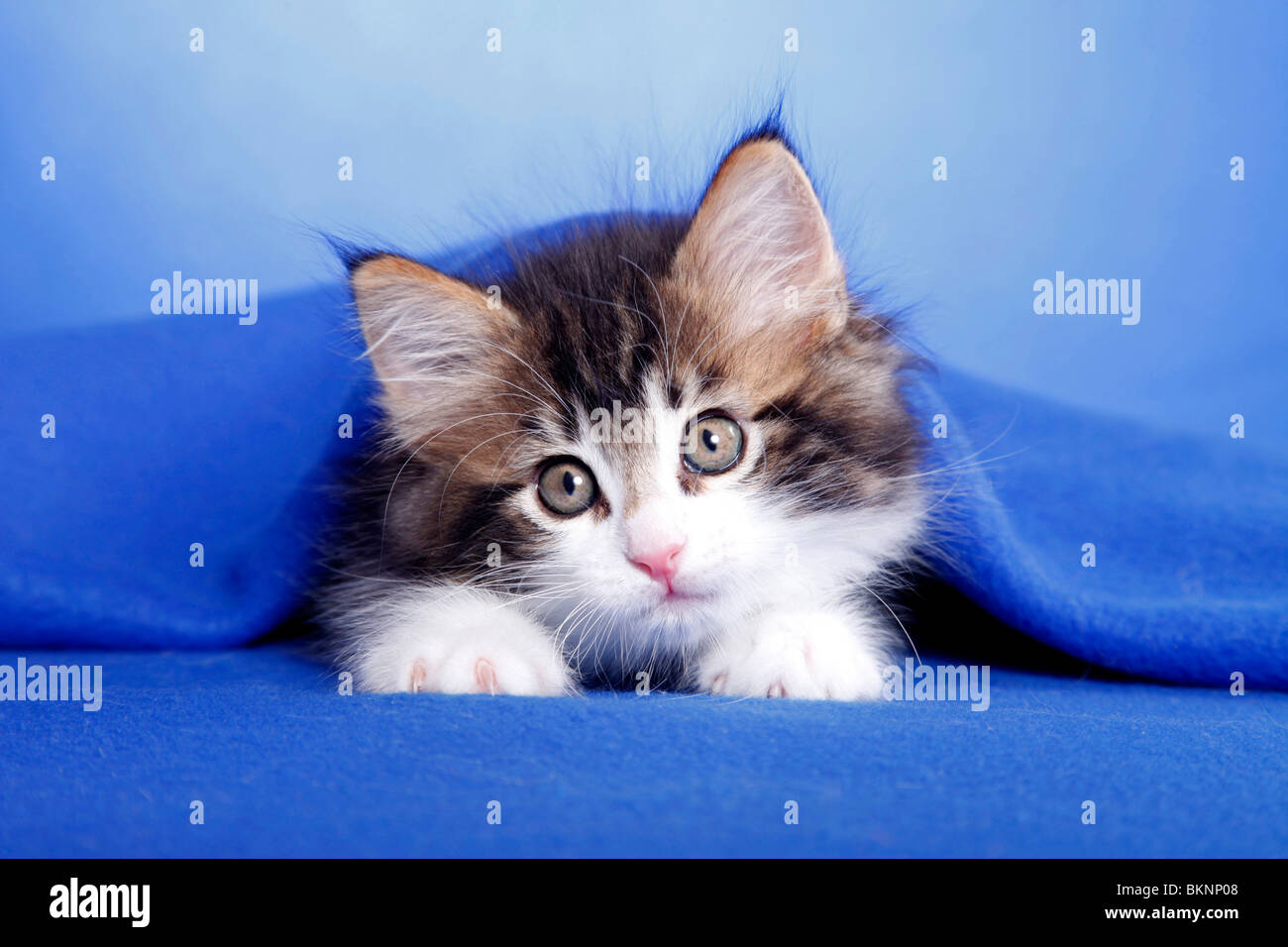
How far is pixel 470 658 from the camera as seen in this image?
5.88 feet

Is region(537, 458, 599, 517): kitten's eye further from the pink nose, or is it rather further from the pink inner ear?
the pink inner ear

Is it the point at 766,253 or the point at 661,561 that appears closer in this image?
the point at 661,561

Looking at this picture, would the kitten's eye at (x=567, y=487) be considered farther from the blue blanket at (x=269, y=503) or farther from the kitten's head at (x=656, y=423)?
the blue blanket at (x=269, y=503)

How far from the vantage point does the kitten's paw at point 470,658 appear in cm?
179

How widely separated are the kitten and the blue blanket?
0.29 meters

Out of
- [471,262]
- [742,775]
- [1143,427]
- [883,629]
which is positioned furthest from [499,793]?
[1143,427]

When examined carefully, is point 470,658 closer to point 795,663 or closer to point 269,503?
point 795,663

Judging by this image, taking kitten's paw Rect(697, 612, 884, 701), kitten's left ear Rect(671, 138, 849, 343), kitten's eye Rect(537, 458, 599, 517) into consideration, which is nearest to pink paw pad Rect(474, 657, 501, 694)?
Result: kitten's eye Rect(537, 458, 599, 517)

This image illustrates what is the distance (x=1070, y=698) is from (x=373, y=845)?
4.61 ft

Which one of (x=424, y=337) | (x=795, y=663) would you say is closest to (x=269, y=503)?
(x=424, y=337)

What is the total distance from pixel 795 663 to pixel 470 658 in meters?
0.57

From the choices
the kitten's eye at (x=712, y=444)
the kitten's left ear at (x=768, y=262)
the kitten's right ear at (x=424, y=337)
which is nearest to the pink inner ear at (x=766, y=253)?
the kitten's left ear at (x=768, y=262)

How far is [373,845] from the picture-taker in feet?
3.86

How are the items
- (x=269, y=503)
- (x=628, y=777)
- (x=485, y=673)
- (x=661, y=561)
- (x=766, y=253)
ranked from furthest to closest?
(x=269, y=503) → (x=766, y=253) → (x=485, y=673) → (x=661, y=561) → (x=628, y=777)
